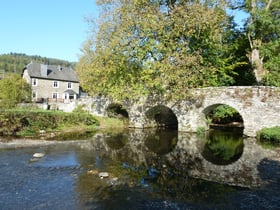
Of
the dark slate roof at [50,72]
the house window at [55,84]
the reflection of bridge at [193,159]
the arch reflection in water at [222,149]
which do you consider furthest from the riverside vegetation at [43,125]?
the house window at [55,84]

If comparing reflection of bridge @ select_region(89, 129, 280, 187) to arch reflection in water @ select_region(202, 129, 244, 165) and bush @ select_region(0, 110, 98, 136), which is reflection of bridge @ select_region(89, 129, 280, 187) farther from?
bush @ select_region(0, 110, 98, 136)

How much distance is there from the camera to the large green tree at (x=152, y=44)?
18844 millimetres

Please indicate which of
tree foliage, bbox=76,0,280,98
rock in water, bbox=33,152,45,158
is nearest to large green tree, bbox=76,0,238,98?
tree foliage, bbox=76,0,280,98

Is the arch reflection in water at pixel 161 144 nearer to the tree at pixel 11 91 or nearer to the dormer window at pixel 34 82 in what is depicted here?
the tree at pixel 11 91

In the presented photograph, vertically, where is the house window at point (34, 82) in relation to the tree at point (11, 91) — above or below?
above

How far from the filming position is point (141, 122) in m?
22.5

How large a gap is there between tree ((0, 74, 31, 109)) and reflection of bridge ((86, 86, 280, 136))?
46.7ft

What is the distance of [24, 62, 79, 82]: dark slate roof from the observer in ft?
141

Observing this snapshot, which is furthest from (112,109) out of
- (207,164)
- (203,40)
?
(207,164)

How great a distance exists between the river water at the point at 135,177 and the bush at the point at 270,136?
6.09 feet

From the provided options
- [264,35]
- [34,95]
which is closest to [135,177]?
[264,35]

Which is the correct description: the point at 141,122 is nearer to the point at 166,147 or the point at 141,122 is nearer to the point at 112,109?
the point at 112,109

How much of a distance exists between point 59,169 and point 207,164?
6.16m

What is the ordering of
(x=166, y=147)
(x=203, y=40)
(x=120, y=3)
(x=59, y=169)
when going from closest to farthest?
(x=59, y=169) < (x=166, y=147) < (x=120, y=3) < (x=203, y=40)
